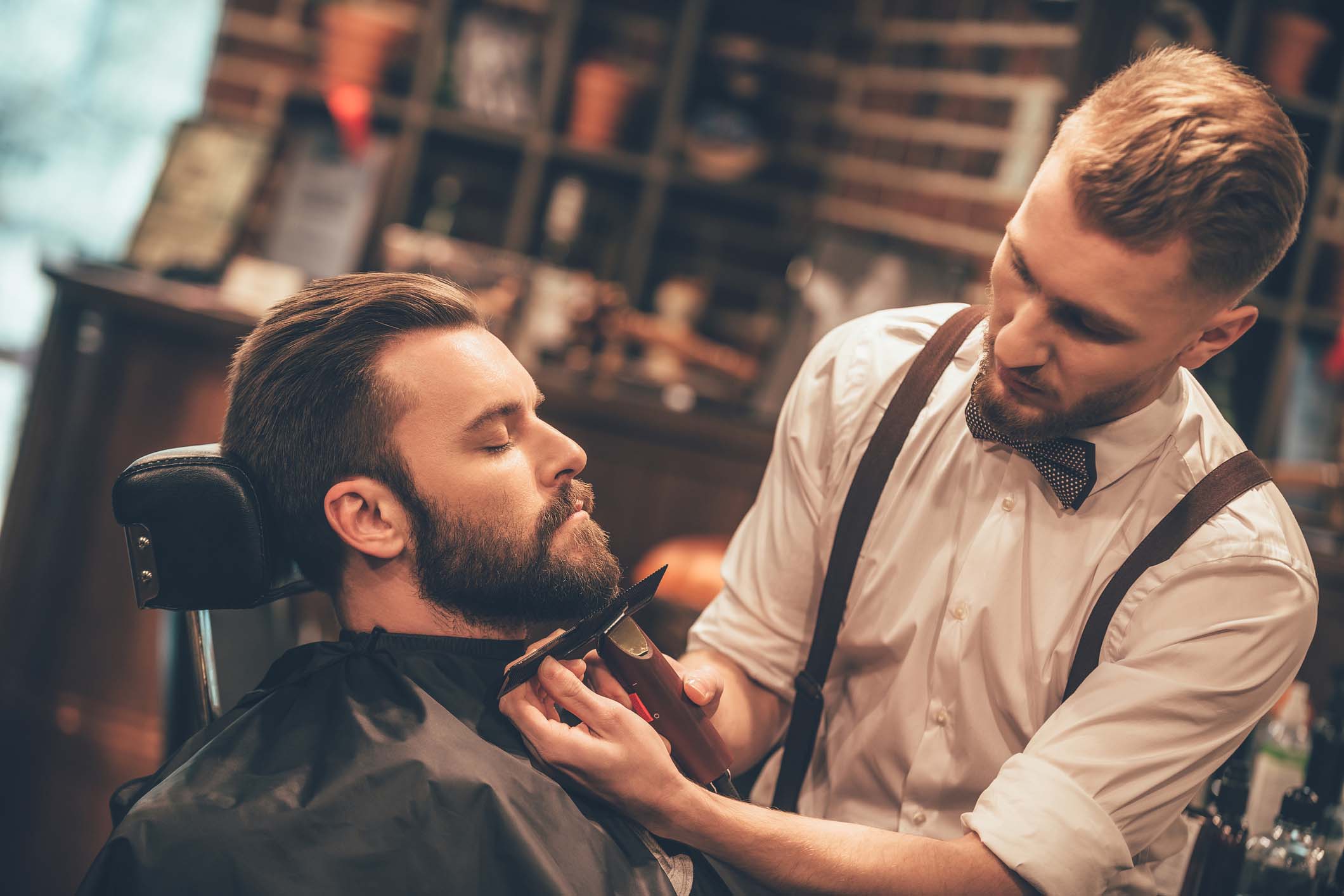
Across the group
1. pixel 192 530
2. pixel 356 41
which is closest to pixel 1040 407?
pixel 192 530

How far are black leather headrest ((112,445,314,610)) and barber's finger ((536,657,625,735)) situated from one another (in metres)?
0.38

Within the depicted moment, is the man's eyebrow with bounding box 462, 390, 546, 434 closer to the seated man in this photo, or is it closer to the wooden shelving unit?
the seated man

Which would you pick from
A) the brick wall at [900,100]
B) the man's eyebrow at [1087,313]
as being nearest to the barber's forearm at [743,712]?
the man's eyebrow at [1087,313]

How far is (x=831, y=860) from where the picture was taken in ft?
4.08

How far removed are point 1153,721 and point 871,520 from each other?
42cm

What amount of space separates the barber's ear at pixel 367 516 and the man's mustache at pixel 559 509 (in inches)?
6.7

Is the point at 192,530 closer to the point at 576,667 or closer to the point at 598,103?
the point at 576,667

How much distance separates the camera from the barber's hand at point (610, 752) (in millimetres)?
1185

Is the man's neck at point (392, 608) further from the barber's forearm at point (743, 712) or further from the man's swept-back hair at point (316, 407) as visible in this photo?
the barber's forearm at point (743, 712)

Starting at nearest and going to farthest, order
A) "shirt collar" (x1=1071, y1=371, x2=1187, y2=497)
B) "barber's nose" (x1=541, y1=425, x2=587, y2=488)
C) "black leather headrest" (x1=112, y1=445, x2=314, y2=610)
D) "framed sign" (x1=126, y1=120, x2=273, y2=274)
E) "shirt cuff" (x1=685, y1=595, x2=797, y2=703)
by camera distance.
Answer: "black leather headrest" (x1=112, y1=445, x2=314, y2=610) → "shirt collar" (x1=1071, y1=371, x2=1187, y2=497) → "barber's nose" (x1=541, y1=425, x2=587, y2=488) → "shirt cuff" (x1=685, y1=595, x2=797, y2=703) → "framed sign" (x1=126, y1=120, x2=273, y2=274)

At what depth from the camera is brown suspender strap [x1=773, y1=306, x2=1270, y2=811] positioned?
1.32m

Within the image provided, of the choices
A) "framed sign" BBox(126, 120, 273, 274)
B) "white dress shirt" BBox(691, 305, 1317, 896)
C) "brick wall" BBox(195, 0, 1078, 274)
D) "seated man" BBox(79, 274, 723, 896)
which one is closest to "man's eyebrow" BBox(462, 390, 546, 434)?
"seated man" BBox(79, 274, 723, 896)

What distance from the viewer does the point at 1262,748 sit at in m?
1.85

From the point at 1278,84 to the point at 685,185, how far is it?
1.74 meters
